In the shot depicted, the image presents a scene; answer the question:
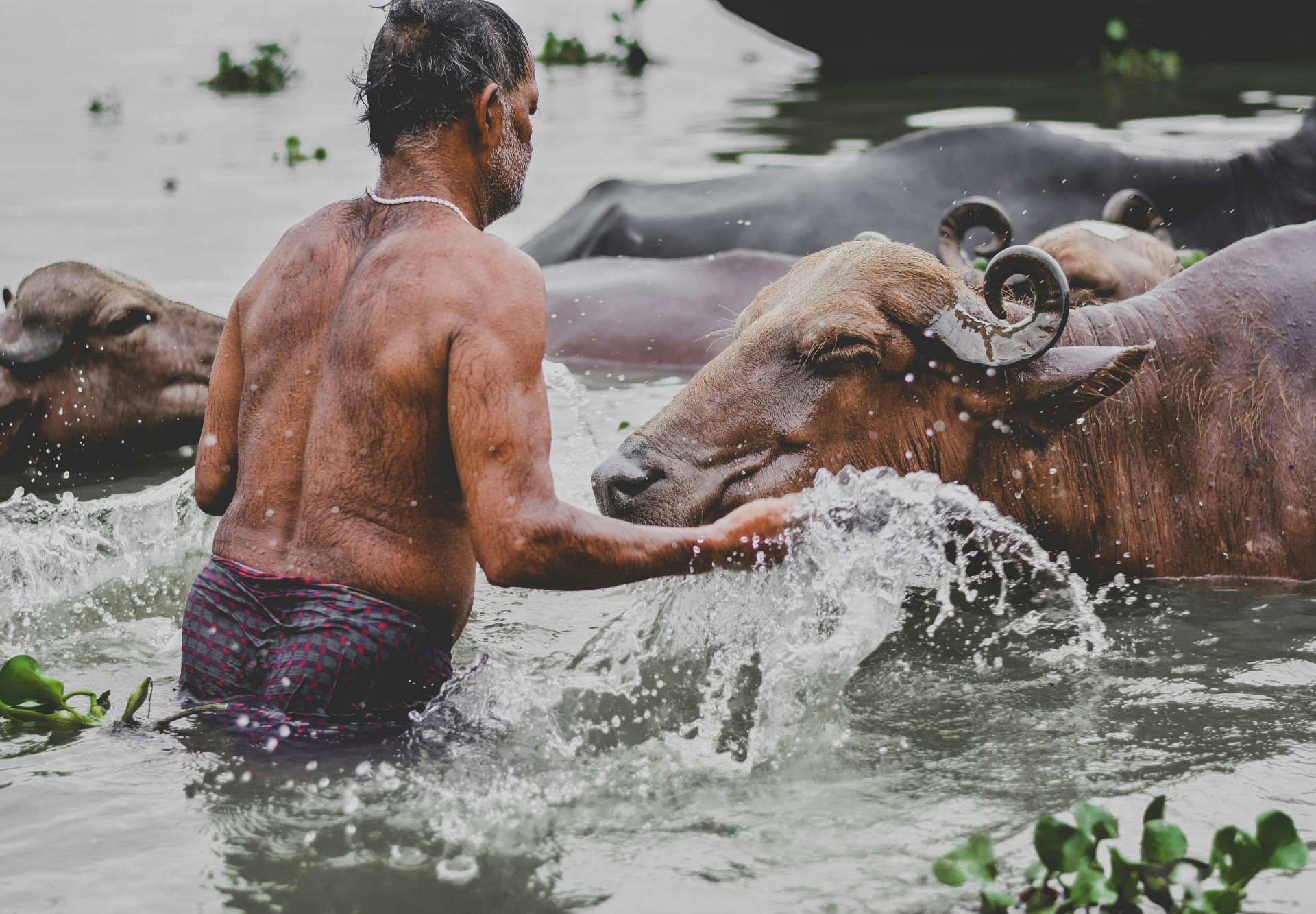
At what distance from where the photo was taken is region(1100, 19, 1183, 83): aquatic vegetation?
18.1 metres

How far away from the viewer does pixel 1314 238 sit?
5.16 metres

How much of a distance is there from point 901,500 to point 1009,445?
0.38 meters

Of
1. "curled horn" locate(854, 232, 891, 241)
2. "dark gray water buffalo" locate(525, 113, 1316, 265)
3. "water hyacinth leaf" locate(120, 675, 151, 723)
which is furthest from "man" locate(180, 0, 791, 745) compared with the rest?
"dark gray water buffalo" locate(525, 113, 1316, 265)

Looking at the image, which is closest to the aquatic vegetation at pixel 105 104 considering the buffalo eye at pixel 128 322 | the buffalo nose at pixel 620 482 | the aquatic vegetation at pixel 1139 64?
the aquatic vegetation at pixel 1139 64

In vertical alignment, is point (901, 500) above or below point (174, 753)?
above

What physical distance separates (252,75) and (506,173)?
635 inches

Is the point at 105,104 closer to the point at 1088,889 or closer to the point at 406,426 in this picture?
the point at 406,426

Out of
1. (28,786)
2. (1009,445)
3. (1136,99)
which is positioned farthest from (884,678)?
(1136,99)

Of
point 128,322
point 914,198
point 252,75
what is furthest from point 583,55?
point 128,322

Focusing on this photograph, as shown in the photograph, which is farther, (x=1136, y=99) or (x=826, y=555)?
(x=1136, y=99)

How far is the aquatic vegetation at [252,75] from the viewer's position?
750 inches

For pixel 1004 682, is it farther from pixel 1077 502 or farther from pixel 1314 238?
pixel 1314 238

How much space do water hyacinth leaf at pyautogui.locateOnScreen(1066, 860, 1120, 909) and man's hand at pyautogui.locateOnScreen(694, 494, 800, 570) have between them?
3.42 feet

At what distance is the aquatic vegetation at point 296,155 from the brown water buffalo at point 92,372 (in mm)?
6343
